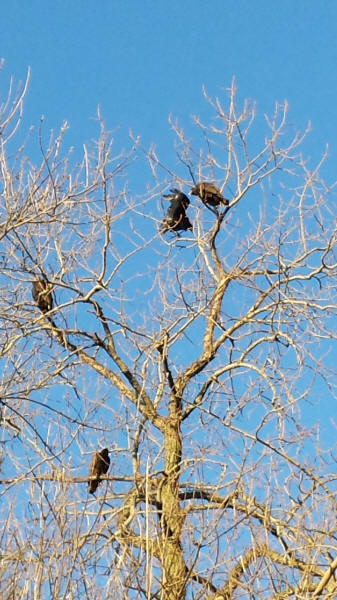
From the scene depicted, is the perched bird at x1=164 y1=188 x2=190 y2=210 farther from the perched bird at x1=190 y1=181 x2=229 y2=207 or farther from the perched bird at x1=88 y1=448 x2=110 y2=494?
the perched bird at x1=88 y1=448 x2=110 y2=494

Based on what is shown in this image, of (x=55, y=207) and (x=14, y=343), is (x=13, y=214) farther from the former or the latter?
(x=14, y=343)

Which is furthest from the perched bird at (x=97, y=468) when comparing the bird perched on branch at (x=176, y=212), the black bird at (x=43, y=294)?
the bird perched on branch at (x=176, y=212)

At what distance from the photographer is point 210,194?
9.12 m

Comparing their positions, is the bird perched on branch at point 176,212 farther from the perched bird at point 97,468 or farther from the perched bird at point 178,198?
the perched bird at point 97,468

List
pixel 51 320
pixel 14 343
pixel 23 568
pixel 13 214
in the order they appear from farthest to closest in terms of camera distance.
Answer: pixel 51 320
pixel 14 343
pixel 13 214
pixel 23 568

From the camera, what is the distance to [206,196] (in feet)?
29.9

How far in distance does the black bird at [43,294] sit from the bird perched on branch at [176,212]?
38.8 inches

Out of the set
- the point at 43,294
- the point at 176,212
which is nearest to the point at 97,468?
the point at 43,294

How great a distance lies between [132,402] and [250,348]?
3.16 ft

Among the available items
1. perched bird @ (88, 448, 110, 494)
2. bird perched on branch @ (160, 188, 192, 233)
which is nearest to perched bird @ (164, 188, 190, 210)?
bird perched on branch @ (160, 188, 192, 233)

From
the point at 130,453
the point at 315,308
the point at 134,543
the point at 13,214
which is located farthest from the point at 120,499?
the point at 13,214

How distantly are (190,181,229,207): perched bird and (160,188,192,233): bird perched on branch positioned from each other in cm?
21

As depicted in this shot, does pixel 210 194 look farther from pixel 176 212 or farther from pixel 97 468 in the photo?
pixel 97 468

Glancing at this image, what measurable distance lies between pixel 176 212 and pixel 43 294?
1.22 metres
